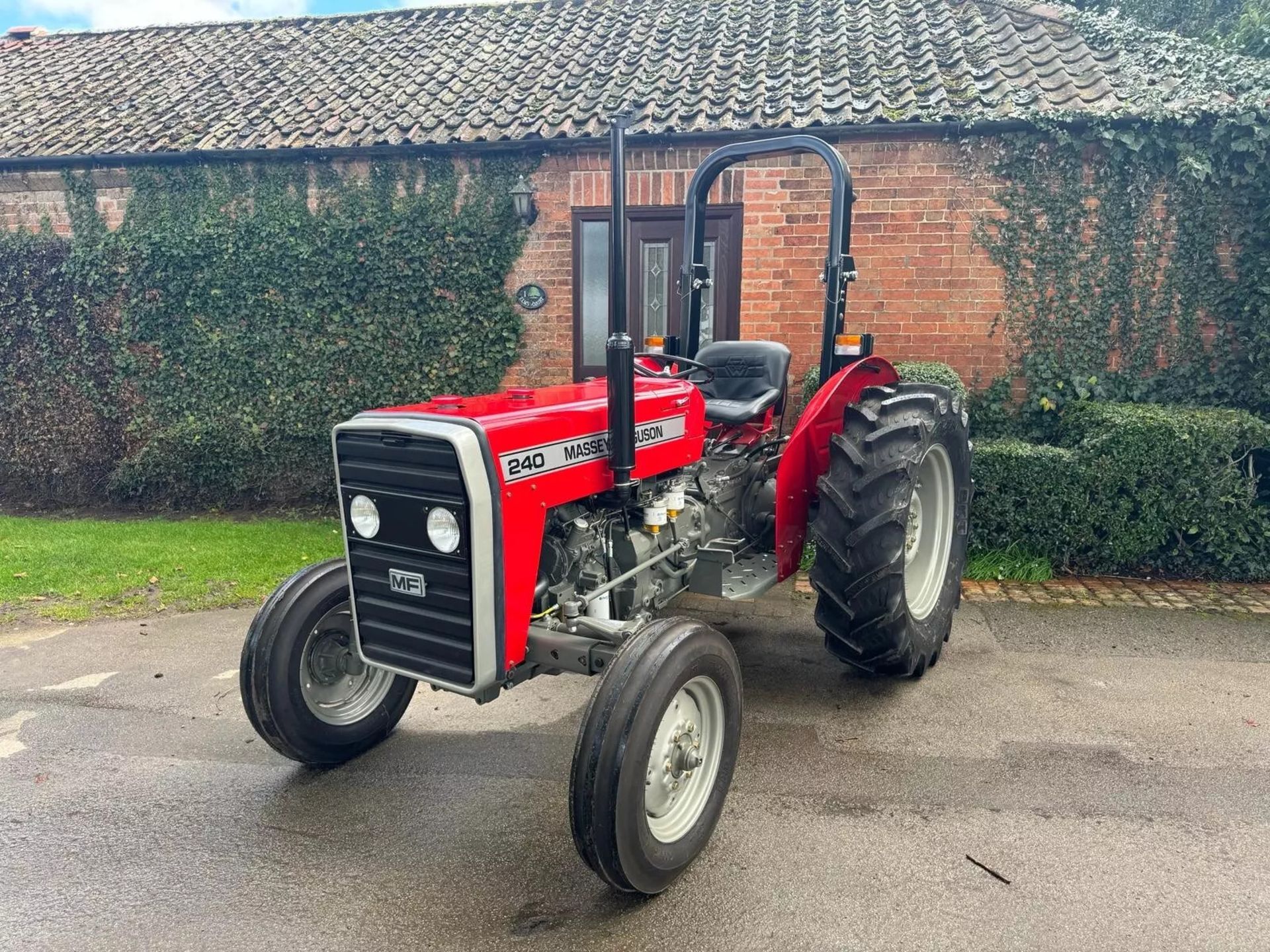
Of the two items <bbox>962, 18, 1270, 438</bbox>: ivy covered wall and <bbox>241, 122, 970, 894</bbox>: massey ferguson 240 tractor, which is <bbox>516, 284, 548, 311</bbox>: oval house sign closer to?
<bbox>241, 122, 970, 894</bbox>: massey ferguson 240 tractor

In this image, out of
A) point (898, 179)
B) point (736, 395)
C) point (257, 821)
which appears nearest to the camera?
point (257, 821)

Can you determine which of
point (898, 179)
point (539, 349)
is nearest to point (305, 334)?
point (539, 349)

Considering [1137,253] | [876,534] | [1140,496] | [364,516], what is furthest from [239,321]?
[1137,253]

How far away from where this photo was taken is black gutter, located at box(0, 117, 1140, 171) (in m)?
5.94

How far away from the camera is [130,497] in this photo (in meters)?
7.60

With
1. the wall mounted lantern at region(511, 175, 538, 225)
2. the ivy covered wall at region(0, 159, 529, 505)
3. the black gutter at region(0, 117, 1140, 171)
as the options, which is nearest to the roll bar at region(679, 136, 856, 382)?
the black gutter at region(0, 117, 1140, 171)

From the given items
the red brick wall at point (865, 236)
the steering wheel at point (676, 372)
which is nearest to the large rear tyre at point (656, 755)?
the steering wheel at point (676, 372)

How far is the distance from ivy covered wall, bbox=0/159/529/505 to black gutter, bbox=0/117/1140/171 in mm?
108

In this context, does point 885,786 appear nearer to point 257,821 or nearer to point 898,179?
point 257,821

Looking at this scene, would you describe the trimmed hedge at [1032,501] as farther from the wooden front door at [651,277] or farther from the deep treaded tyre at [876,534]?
the wooden front door at [651,277]

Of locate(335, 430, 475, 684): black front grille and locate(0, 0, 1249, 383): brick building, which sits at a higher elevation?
locate(0, 0, 1249, 383): brick building

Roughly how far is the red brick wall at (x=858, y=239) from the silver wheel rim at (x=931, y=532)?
8.50 feet

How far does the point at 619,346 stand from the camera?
7.59 feet

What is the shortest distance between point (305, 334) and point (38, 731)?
14.4ft
